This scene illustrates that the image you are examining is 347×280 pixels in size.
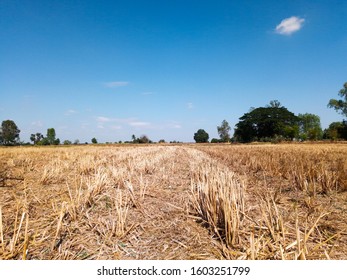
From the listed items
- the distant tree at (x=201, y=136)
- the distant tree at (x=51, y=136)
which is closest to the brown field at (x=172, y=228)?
the distant tree at (x=51, y=136)

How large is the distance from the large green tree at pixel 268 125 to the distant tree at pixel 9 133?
109658mm

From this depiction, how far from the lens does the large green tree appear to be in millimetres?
76594

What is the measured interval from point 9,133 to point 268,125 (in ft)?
399

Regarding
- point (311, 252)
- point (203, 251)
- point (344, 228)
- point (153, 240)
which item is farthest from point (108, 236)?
point (344, 228)

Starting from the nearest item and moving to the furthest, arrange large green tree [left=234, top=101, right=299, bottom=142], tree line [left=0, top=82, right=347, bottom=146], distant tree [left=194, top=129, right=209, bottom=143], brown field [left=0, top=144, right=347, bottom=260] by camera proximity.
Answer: brown field [left=0, top=144, right=347, bottom=260] → tree line [left=0, top=82, right=347, bottom=146] → large green tree [left=234, top=101, right=299, bottom=142] → distant tree [left=194, top=129, right=209, bottom=143]

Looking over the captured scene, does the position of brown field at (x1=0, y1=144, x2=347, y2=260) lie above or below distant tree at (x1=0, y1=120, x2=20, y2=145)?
below

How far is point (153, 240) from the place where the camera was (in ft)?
8.70

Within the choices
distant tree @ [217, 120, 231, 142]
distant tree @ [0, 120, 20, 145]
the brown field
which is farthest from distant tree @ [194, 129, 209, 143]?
the brown field

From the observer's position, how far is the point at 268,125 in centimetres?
7819

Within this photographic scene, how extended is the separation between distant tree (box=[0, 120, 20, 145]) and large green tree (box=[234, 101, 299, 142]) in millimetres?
109658

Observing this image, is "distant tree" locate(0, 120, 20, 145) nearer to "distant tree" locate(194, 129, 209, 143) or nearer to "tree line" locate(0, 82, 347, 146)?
"tree line" locate(0, 82, 347, 146)

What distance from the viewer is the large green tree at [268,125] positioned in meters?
76.6

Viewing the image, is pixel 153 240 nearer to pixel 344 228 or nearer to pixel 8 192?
pixel 344 228
